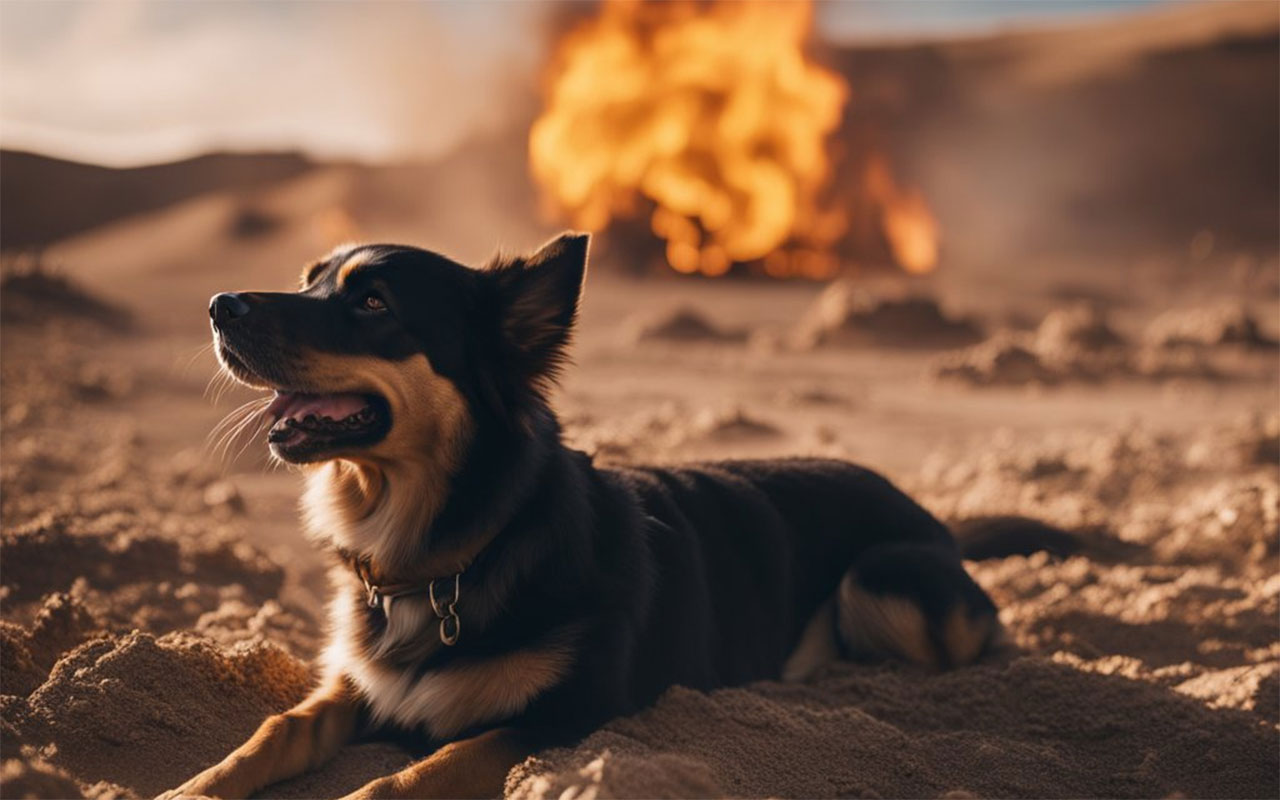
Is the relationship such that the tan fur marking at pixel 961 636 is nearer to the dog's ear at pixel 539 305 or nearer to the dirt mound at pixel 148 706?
the dog's ear at pixel 539 305

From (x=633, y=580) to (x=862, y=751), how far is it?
945 millimetres

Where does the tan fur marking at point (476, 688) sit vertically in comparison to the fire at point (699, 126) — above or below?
below

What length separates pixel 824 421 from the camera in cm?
1076

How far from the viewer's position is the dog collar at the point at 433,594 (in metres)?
4.00

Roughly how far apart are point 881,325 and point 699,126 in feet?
27.4

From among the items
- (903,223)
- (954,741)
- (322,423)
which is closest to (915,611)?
(954,741)

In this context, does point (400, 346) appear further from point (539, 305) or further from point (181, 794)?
point (181, 794)

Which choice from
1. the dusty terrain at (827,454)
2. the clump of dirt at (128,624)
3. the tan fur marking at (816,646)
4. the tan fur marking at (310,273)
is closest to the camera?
the clump of dirt at (128,624)

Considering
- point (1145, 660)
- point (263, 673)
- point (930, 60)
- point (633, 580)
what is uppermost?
point (930, 60)

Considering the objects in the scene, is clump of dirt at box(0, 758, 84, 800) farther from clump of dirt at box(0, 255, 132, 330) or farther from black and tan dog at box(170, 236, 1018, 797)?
clump of dirt at box(0, 255, 132, 330)

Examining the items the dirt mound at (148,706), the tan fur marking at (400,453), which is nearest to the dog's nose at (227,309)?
the tan fur marking at (400,453)

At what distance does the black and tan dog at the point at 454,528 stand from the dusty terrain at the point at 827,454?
20cm

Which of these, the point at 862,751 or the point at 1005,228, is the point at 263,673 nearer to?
the point at 862,751

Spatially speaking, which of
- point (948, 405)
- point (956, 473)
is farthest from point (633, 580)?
point (948, 405)
